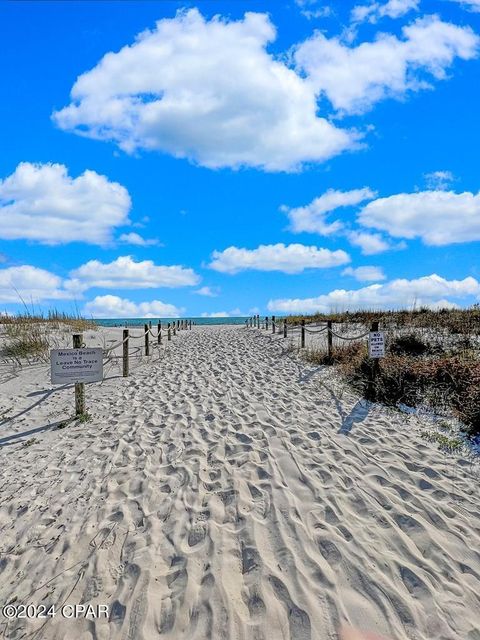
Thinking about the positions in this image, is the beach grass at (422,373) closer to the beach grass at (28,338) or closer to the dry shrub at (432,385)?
the dry shrub at (432,385)

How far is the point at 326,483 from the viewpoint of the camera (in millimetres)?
4641

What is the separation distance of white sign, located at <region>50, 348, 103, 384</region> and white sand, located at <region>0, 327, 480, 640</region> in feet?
2.92

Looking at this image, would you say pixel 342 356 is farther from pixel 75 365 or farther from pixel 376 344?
pixel 75 365

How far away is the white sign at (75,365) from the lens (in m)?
7.28

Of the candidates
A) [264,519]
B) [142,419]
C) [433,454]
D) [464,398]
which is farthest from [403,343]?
[264,519]

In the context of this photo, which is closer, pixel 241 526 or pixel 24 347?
pixel 241 526

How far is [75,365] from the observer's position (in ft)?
24.2

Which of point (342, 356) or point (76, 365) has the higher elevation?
point (76, 365)

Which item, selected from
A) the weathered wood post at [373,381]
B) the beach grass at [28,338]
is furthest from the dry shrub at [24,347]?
the weathered wood post at [373,381]

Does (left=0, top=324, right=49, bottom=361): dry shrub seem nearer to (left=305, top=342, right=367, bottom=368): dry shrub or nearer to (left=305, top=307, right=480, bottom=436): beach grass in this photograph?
(left=305, top=342, right=367, bottom=368): dry shrub

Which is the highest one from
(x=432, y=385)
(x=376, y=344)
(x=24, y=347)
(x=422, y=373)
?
(x=376, y=344)

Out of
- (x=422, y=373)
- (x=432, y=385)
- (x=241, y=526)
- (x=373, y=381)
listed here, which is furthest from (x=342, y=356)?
(x=241, y=526)

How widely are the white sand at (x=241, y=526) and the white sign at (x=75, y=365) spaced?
0.89 m

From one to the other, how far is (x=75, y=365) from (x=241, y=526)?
189 inches
